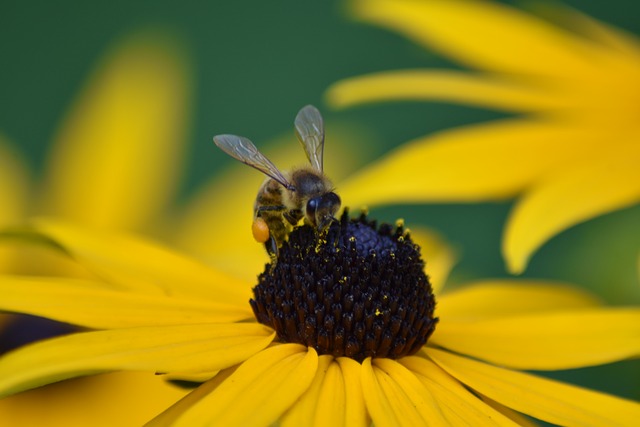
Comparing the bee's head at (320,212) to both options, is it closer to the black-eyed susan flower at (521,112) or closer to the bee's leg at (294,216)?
the bee's leg at (294,216)

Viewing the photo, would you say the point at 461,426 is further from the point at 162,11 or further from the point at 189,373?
the point at 162,11

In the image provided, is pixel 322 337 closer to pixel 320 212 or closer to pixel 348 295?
pixel 348 295

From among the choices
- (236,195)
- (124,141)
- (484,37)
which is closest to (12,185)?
(124,141)

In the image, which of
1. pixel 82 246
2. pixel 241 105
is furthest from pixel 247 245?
pixel 241 105

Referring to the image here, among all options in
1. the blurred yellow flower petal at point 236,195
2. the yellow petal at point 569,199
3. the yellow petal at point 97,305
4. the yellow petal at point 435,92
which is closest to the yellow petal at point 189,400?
the yellow petal at point 97,305

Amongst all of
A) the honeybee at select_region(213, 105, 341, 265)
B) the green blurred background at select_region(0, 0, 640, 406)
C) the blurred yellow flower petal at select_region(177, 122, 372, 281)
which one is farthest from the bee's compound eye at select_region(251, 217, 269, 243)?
the green blurred background at select_region(0, 0, 640, 406)

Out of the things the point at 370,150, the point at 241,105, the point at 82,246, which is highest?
the point at 241,105
